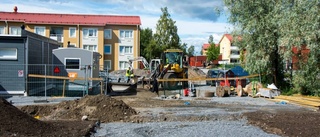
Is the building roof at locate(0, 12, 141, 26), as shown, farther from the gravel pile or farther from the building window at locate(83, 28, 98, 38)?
the gravel pile

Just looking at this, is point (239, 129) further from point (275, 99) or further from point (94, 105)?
point (275, 99)

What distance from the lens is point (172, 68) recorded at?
1115 inches

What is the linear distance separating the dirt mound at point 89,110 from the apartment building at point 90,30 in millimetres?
36219

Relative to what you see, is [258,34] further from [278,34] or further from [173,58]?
[173,58]

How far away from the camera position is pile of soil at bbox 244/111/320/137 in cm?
1055

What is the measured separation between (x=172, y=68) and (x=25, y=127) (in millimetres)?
19530

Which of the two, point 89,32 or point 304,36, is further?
point 89,32

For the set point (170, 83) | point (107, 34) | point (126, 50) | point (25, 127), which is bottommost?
point (25, 127)

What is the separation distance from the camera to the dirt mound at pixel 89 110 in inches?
525

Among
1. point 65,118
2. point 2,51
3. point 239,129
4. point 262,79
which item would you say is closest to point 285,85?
point 262,79

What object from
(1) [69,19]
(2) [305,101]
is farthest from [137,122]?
(1) [69,19]

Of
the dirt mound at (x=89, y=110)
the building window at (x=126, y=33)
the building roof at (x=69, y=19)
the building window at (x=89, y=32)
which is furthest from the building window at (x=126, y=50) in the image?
the dirt mound at (x=89, y=110)

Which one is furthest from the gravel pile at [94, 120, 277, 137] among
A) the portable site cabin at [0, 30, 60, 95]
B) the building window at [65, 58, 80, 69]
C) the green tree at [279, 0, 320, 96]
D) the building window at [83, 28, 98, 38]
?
the building window at [83, 28, 98, 38]

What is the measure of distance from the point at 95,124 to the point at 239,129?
4.59 m
